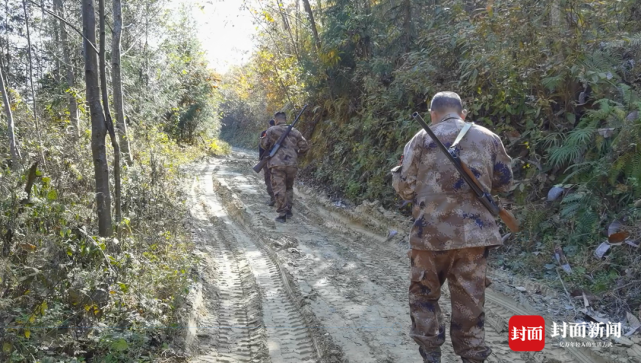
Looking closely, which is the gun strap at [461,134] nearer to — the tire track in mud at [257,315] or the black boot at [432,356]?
the black boot at [432,356]

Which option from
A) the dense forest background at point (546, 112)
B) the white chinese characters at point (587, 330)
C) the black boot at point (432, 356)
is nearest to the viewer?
the black boot at point (432, 356)

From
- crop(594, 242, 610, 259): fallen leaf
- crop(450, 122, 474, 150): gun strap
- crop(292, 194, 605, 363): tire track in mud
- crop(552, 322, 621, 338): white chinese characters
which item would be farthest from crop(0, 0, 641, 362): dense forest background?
crop(450, 122, 474, 150): gun strap

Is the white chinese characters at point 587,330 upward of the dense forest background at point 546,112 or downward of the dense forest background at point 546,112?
downward

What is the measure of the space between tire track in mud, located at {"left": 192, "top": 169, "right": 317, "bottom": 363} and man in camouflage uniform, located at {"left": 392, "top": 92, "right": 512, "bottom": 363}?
3.98 feet

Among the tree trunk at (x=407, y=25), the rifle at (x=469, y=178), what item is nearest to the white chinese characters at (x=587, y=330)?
the rifle at (x=469, y=178)

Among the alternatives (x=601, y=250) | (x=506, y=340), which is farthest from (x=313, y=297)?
(x=601, y=250)

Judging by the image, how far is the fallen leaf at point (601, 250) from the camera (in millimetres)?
5234

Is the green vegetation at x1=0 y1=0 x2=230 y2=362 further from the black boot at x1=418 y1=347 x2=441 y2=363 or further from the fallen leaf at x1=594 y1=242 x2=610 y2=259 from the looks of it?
the fallen leaf at x1=594 y1=242 x2=610 y2=259

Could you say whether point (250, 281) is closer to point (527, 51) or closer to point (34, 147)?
point (34, 147)

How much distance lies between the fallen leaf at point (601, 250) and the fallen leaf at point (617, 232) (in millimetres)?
79

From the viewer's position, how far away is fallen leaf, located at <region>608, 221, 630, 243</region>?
518 cm

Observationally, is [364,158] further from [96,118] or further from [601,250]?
[96,118]

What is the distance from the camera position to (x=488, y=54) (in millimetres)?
7406

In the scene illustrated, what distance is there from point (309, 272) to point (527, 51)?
475 cm
